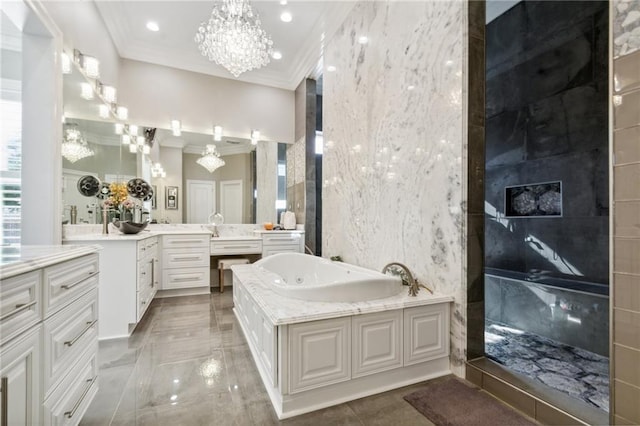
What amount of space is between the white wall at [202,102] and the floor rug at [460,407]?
4350 millimetres

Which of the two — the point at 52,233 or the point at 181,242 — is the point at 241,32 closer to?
the point at 52,233

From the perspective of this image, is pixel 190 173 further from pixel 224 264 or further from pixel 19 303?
pixel 19 303

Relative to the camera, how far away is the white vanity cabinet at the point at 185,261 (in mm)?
3857

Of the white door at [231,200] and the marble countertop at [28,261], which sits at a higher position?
the white door at [231,200]

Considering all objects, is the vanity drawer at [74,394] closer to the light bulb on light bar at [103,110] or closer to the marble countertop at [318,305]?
the marble countertop at [318,305]

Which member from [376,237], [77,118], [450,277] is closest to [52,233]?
[77,118]

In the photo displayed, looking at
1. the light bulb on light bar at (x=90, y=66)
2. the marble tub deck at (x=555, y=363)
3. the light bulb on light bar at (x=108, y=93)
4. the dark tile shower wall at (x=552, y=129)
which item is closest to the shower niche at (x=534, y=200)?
the dark tile shower wall at (x=552, y=129)

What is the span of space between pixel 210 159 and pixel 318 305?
3686 mm

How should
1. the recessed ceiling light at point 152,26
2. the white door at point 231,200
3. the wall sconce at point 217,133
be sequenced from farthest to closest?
the white door at point 231,200
the wall sconce at point 217,133
the recessed ceiling light at point 152,26

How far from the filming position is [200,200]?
4523 mm

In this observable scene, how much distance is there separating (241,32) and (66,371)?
9.27ft

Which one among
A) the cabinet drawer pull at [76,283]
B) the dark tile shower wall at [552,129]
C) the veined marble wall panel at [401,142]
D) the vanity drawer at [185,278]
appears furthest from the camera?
the vanity drawer at [185,278]

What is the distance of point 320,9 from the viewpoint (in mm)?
3418

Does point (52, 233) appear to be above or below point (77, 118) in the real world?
below
